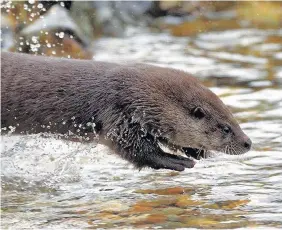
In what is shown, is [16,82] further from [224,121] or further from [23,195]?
[224,121]

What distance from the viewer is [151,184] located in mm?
6680

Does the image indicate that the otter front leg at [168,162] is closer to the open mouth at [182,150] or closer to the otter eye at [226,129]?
the open mouth at [182,150]

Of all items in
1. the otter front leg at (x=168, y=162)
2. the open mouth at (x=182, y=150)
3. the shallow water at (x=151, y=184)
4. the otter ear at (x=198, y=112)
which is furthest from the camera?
the open mouth at (x=182, y=150)

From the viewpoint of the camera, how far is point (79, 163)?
7227mm

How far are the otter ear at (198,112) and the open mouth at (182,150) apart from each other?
31 cm

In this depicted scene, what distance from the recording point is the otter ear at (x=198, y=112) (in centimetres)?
657

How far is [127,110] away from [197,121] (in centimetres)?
52

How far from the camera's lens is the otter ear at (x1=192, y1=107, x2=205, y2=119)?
21.6ft

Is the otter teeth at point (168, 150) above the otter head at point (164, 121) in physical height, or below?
below

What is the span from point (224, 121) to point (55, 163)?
1472 mm

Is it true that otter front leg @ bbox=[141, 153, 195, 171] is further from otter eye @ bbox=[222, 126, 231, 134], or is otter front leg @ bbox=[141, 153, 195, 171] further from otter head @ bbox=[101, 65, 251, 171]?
otter eye @ bbox=[222, 126, 231, 134]

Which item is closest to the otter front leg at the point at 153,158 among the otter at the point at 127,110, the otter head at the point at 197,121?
the otter at the point at 127,110

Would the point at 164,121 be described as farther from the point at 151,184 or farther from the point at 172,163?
the point at 151,184

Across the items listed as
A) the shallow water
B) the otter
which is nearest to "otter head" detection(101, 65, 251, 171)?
the otter
